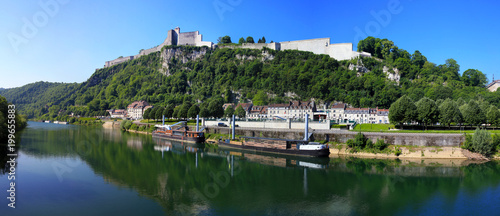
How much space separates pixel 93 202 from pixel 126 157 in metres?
12.2

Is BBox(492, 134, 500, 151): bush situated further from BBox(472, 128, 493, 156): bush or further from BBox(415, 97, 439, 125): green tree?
BBox(415, 97, 439, 125): green tree

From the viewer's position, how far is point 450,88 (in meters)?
49.7

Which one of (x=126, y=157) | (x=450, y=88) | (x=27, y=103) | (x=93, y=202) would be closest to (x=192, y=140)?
(x=126, y=157)

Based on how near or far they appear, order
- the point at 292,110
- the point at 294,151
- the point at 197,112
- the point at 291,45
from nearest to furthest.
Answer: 1. the point at 294,151
2. the point at 197,112
3. the point at 292,110
4. the point at 291,45

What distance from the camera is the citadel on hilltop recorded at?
69312 millimetres

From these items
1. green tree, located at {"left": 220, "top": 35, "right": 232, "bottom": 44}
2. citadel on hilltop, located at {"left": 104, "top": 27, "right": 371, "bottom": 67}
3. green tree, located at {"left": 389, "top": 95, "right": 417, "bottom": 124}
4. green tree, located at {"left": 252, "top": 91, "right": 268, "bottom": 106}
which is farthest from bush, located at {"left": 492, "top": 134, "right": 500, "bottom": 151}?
green tree, located at {"left": 220, "top": 35, "right": 232, "bottom": 44}

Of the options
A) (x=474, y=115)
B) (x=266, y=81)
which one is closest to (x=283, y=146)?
(x=474, y=115)

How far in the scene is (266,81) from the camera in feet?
224

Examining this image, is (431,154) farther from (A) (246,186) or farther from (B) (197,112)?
(B) (197,112)

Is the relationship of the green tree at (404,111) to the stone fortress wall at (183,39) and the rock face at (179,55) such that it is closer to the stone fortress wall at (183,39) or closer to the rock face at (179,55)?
the rock face at (179,55)

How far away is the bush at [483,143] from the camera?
73.2 feet

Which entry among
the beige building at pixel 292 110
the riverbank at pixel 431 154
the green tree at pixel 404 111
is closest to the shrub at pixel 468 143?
the riverbank at pixel 431 154

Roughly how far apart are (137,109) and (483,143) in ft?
237

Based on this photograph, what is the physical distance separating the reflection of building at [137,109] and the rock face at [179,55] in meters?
14.0
